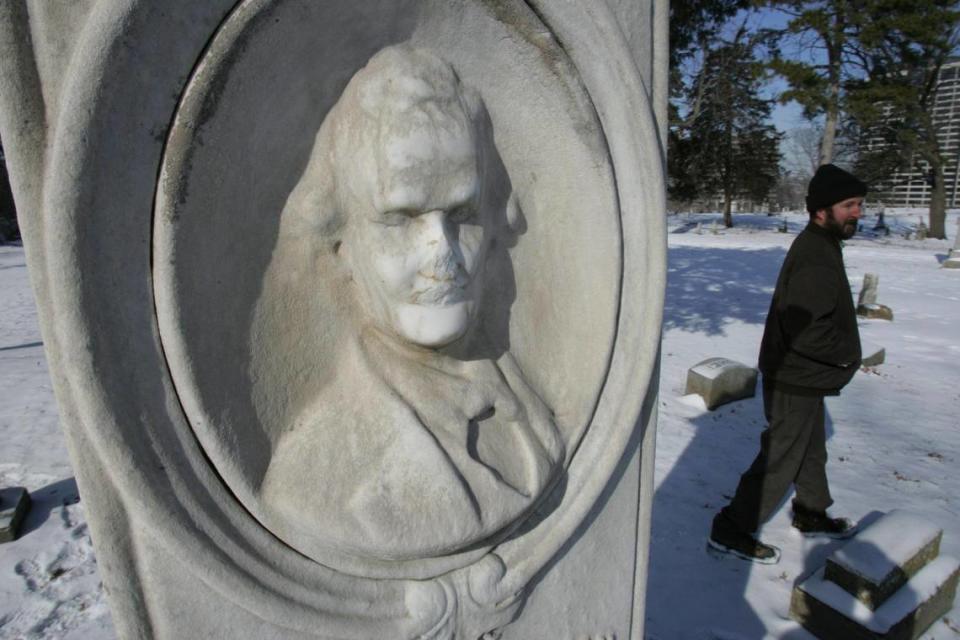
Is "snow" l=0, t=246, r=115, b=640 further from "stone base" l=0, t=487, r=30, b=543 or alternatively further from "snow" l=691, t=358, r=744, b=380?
"snow" l=691, t=358, r=744, b=380

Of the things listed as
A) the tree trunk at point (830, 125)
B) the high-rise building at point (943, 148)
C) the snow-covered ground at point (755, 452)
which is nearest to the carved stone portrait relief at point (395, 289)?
the snow-covered ground at point (755, 452)

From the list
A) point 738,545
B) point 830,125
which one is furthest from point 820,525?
point 830,125

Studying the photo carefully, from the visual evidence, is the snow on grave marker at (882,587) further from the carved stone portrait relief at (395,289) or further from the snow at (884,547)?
the carved stone portrait relief at (395,289)

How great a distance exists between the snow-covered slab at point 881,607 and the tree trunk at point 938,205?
18.0 m

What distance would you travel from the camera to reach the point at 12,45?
785 mm

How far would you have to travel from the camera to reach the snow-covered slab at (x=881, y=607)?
7.22ft

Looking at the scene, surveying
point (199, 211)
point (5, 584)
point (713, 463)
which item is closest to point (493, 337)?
point (199, 211)

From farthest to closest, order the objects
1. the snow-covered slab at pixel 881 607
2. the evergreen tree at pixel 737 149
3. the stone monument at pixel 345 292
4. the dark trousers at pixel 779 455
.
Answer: the evergreen tree at pixel 737 149 → the dark trousers at pixel 779 455 → the snow-covered slab at pixel 881 607 → the stone monument at pixel 345 292

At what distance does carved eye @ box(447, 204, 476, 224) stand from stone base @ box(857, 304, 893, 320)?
25.5 feet

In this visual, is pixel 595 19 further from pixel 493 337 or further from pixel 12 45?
pixel 12 45

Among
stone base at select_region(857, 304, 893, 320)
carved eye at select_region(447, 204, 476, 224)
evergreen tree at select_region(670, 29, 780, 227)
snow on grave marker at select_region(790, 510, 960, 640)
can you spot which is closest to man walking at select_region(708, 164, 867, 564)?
snow on grave marker at select_region(790, 510, 960, 640)

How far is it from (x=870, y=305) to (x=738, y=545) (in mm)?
6019

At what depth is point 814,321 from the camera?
265cm

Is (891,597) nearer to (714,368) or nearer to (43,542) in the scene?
(714,368)
